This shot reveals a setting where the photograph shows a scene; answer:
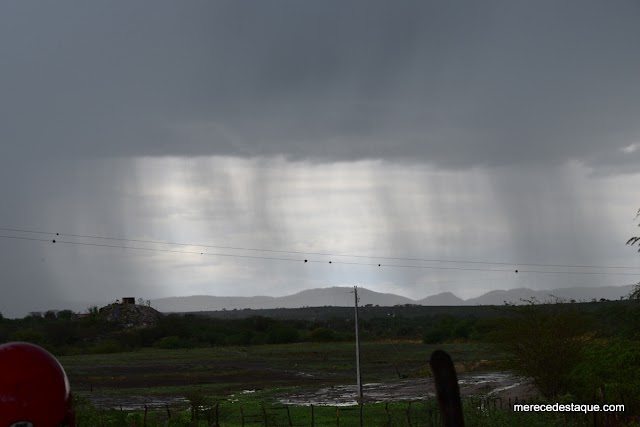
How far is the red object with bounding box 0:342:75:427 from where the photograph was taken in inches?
363

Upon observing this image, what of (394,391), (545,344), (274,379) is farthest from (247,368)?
(545,344)

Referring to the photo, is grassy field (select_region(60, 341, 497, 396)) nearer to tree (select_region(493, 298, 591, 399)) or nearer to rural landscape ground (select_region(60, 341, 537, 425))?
rural landscape ground (select_region(60, 341, 537, 425))

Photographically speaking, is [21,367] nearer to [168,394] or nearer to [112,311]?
[168,394]

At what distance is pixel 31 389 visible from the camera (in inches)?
371

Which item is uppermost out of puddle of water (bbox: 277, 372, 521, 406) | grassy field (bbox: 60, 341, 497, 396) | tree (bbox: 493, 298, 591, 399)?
tree (bbox: 493, 298, 591, 399)

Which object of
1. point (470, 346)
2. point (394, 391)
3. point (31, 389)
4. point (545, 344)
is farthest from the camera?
point (470, 346)

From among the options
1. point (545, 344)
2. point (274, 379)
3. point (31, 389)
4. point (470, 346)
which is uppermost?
point (31, 389)

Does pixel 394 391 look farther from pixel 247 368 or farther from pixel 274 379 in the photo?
pixel 247 368

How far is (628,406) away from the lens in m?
30.6

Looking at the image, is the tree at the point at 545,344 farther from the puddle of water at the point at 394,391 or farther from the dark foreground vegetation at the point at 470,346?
the puddle of water at the point at 394,391

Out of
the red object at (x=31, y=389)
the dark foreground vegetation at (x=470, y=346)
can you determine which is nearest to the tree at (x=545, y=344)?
the dark foreground vegetation at (x=470, y=346)

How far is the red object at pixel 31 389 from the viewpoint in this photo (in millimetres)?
9219

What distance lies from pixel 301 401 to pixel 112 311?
13136cm

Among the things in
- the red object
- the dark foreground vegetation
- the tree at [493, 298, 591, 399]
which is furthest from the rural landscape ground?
the red object
